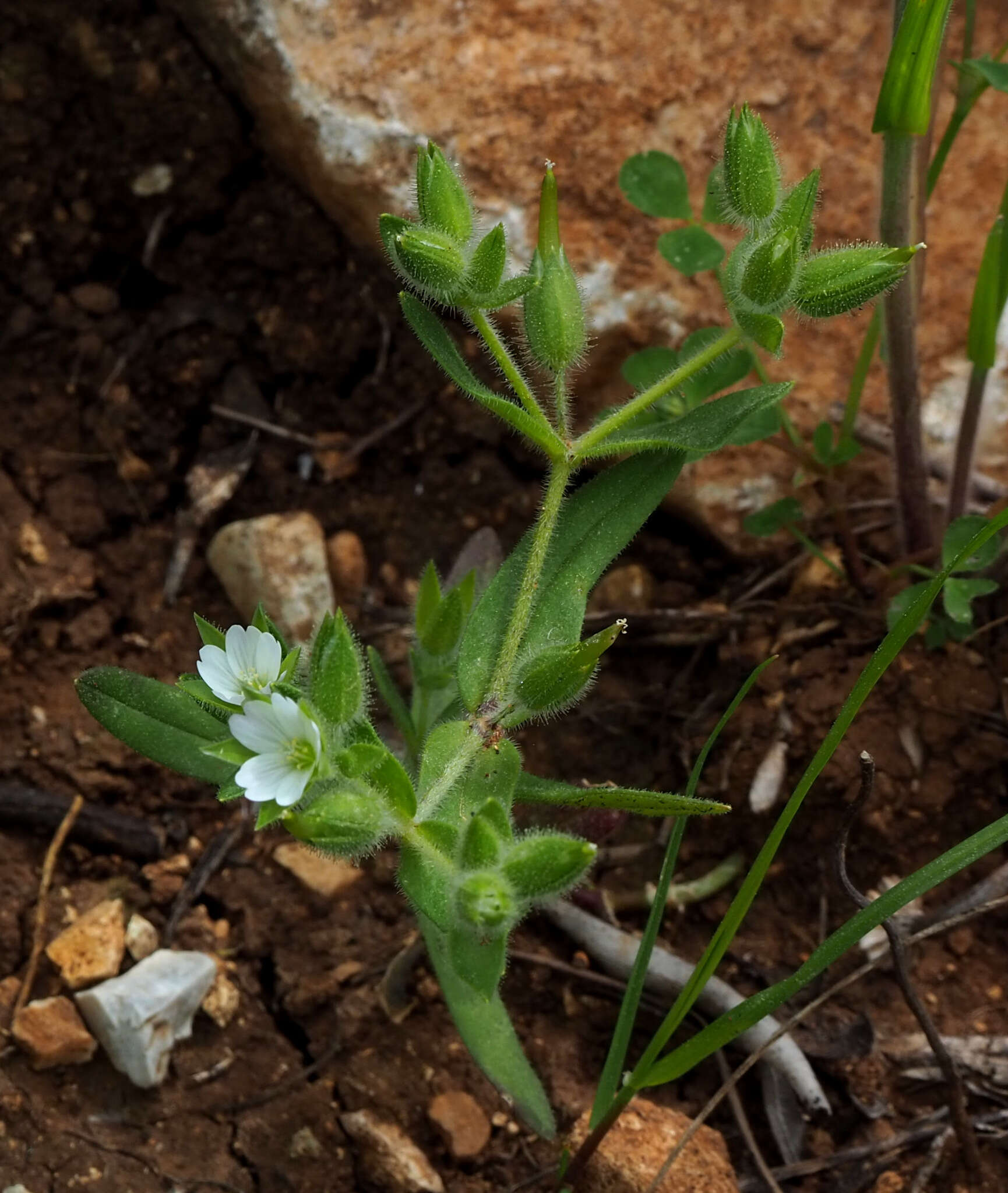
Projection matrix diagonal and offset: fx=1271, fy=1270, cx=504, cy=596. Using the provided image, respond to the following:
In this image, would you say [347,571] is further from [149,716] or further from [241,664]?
[241,664]

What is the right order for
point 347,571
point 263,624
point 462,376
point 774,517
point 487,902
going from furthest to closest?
point 347,571, point 774,517, point 462,376, point 263,624, point 487,902

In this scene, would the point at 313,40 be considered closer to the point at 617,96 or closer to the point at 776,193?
the point at 617,96

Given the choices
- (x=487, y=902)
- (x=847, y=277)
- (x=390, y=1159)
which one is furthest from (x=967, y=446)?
(x=390, y=1159)

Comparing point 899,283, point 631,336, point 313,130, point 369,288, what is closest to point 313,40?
point 313,130

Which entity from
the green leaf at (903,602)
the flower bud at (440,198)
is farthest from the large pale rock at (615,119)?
the flower bud at (440,198)

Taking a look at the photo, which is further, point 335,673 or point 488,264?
point 488,264

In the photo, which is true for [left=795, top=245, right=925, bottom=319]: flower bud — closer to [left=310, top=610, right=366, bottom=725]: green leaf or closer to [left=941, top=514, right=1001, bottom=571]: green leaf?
[left=941, top=514, right=1001, bottom=571]: green leaf
